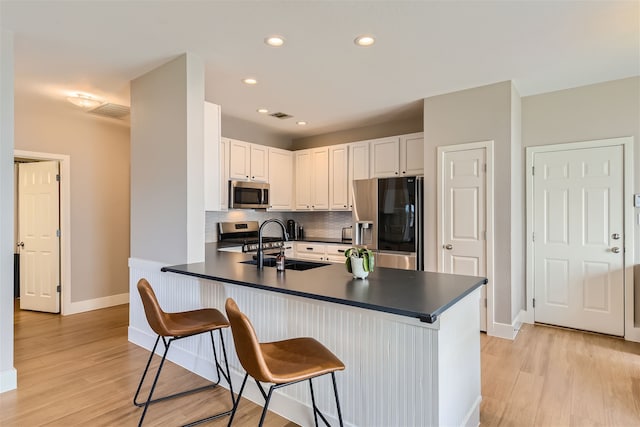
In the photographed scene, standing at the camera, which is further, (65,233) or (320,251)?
(320,251)

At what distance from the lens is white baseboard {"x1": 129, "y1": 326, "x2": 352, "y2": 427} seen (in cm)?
204

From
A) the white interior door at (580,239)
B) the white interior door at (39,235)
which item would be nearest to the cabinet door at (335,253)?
the white interior door at (580,239)

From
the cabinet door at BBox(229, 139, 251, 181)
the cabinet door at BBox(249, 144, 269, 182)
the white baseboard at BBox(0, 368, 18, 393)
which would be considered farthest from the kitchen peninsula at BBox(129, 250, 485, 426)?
the cabinet door at BBox(249, 144, 269, 182)

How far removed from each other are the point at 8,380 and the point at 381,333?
8.91 ft

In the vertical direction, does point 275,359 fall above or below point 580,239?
below

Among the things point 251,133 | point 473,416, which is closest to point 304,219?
point 251,133

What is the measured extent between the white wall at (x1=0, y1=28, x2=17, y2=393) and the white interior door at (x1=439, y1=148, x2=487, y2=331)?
381 cm

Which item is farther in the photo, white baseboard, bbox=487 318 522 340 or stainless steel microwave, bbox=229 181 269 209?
stainless steel microwave, bbox=229 181 269 209

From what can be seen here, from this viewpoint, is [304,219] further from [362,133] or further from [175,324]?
[175,324]

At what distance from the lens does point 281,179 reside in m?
5.45

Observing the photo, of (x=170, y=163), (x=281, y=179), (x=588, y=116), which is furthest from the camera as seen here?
(x=281, y=179)

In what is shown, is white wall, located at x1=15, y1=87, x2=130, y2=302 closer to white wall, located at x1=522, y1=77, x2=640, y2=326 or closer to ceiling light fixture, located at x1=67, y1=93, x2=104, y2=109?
ceiling light fixture, located at x1=67, y1=93, x2=104, y2=109

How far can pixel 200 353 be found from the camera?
2.70 m

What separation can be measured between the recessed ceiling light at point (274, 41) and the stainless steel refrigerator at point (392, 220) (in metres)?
2.12
